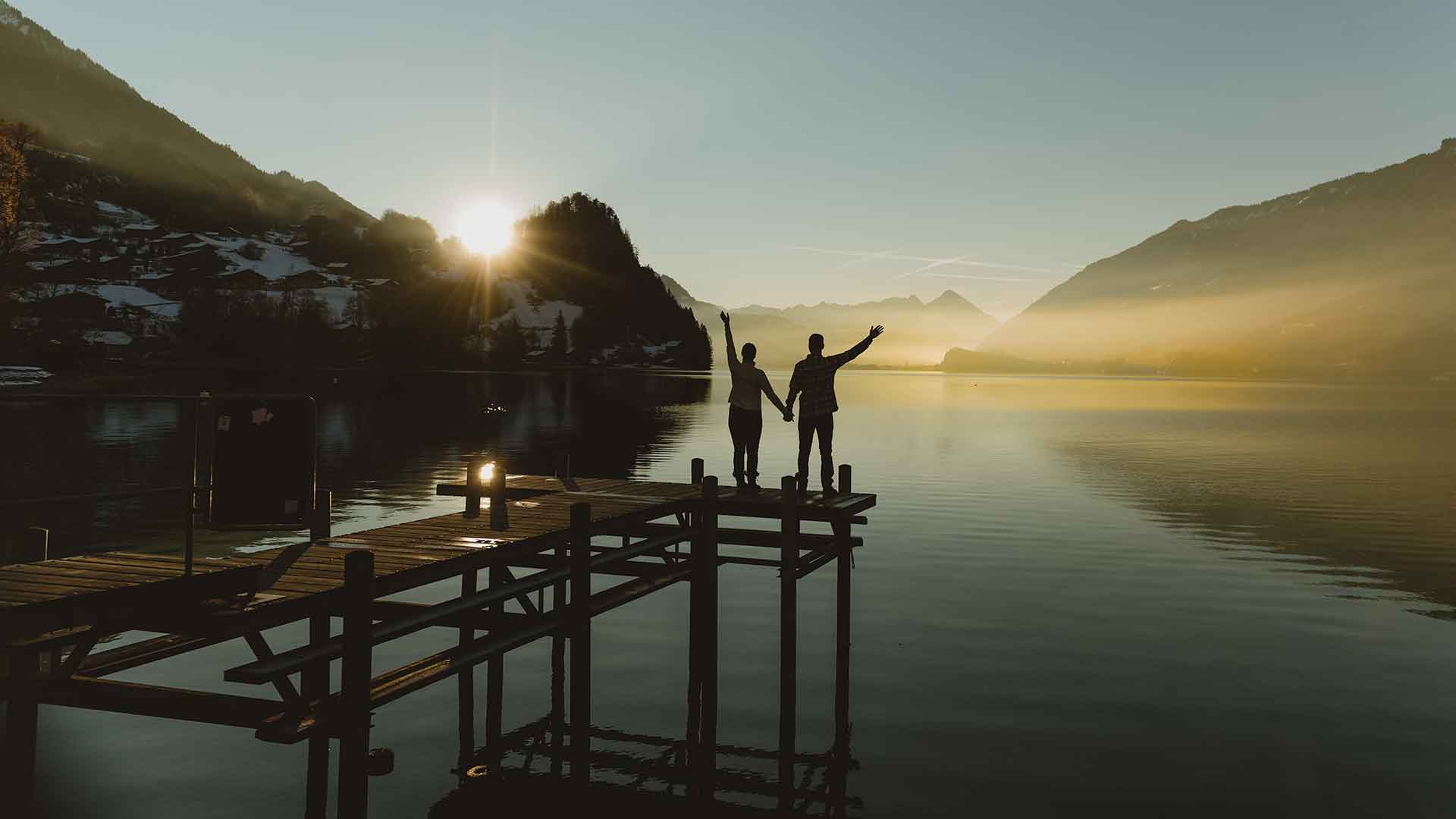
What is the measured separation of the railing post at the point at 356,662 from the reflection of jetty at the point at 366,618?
13mm

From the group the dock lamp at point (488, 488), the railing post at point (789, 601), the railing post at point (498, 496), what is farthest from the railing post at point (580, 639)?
the railing post at point (789, 601)

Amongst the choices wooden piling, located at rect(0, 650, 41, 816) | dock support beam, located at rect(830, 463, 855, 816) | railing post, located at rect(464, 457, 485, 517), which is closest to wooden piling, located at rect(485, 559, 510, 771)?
railing post, located at rect(464, 457, 485, 517)

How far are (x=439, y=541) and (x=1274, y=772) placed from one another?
1099 centimetres

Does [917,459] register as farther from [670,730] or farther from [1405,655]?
[670,730]

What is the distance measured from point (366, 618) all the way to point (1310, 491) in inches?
1826

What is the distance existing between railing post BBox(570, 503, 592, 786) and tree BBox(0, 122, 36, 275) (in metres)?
81.4

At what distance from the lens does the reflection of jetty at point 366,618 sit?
24.8 feet

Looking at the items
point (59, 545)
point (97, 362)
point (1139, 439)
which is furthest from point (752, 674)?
point (97, 362)

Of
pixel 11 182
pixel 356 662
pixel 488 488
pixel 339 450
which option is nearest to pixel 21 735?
pixel 356 662

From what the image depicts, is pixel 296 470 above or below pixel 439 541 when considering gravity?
above

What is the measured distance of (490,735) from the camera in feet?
44.4

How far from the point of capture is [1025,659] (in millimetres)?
17422

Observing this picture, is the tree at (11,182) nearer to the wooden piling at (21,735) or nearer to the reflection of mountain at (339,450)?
the reflection of mountain at (339,450)

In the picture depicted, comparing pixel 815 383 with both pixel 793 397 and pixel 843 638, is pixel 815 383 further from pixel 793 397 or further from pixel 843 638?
pixel 843 638
